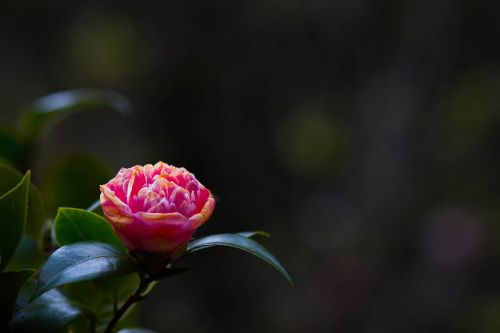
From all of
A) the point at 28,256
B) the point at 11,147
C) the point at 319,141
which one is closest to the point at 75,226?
the point at 28,256

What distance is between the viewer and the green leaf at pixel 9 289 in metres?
0.37

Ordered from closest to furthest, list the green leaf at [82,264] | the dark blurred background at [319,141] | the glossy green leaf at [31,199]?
the green leaf at [82,264]
the glossy green leaf at [31,199]
the dark blurred background at [319,141]

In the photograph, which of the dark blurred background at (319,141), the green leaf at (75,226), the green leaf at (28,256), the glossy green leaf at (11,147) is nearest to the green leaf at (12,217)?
the green leaf at (75,226)

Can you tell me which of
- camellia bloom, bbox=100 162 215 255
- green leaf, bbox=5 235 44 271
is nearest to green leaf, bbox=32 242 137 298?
camellia bloom, bbox=100 162 215 255

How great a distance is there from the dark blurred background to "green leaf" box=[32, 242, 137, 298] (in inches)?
77.5

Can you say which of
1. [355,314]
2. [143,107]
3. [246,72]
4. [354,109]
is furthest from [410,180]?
[143,107]

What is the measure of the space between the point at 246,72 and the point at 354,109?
0.40 meters

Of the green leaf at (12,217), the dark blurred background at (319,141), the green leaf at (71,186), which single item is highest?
the green leaf at (12,217)

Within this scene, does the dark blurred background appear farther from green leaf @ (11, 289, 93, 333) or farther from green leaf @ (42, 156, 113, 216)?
green leaf @ (11, 289, 93, 333)

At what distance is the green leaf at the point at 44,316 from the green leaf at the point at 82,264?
0.03 m

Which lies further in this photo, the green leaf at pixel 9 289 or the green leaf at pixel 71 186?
the green leaf at pixel 71 186

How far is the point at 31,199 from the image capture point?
1.63ft

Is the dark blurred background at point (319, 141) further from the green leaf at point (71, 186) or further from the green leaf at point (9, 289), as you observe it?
the green leaf at point (9, 289)

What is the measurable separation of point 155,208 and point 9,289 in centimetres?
9
